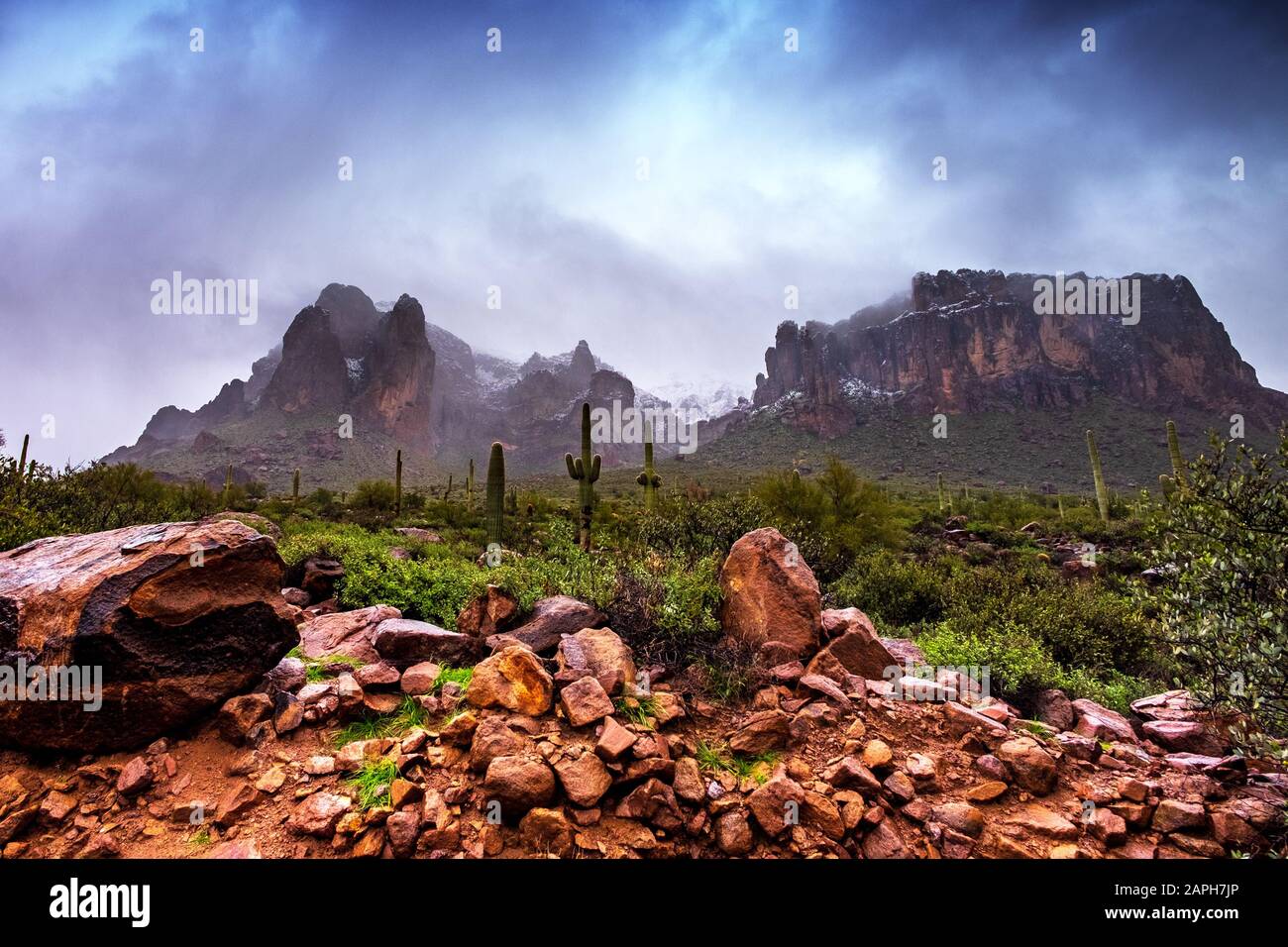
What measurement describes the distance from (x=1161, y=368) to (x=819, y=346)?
64.0m

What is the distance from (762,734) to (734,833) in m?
0.89

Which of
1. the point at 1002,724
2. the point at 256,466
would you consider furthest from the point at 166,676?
the point at 256,466

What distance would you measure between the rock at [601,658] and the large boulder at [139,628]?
7.72 feet

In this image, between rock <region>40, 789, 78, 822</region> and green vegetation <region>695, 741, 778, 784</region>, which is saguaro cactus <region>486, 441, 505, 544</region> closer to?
rock <region>40, 789, 78, 822</region>

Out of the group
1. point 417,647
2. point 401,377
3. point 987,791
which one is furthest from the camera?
point 401,377

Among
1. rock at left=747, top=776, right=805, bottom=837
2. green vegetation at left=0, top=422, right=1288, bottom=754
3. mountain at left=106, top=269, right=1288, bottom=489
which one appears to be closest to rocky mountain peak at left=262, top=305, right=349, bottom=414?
mountain at left=106, top=269, right=1288, bottom=489

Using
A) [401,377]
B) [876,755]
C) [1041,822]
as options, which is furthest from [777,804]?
[401,377]

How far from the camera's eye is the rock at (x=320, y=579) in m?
7.64

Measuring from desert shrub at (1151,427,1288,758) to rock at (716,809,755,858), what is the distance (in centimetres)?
322

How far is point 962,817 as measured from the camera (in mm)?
3346

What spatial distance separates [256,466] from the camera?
9088 cm

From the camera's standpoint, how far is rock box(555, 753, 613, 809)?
127 inches

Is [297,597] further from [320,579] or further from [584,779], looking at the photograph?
[584,779]
